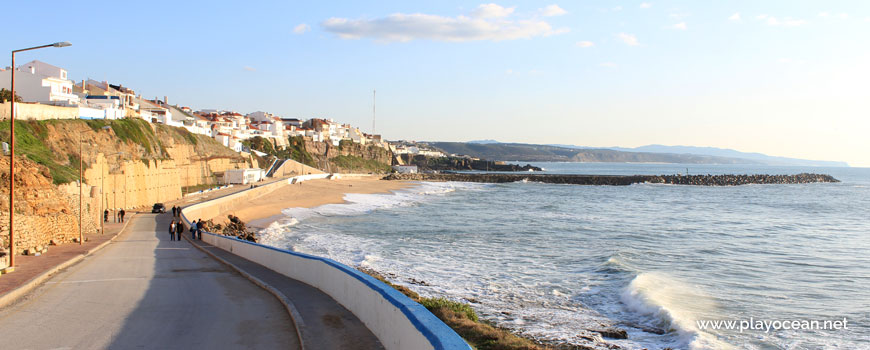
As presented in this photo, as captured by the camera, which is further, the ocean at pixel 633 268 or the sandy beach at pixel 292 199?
the sandy beach at pixel 292 199

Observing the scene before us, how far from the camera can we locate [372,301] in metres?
8.12

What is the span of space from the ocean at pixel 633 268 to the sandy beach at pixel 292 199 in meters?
2.64

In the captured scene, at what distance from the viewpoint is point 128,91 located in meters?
83.4

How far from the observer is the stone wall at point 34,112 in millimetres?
35438

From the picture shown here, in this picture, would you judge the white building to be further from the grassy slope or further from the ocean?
the ocean

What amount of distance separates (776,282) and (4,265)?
20742 mm

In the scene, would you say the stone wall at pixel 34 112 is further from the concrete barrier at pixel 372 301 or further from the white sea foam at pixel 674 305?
the white sea foam at pixel 674 305

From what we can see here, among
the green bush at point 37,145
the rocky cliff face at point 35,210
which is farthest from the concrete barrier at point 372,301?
the green bush at point 37,145

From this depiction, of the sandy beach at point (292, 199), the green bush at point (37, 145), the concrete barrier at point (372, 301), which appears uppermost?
the green bush at point (37, 145)

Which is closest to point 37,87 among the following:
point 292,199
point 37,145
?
point 37,145

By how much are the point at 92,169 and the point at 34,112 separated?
8226 mm

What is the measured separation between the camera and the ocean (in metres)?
13.2

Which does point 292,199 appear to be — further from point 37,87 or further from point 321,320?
point 321,320

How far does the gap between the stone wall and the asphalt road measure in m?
25.6
